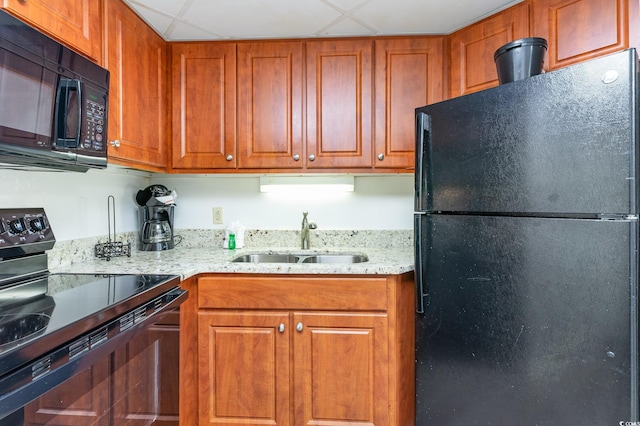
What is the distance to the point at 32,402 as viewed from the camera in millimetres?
711

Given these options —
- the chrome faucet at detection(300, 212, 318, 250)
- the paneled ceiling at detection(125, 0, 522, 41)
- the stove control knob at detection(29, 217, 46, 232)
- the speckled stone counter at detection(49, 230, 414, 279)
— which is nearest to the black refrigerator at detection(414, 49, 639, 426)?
the speckled stone counter at detection(49, 230, 414, 279)

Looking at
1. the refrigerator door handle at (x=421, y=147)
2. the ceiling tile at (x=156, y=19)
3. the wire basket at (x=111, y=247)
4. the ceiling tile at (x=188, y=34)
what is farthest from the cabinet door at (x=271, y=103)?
the wire basket at (x=111, y=247)

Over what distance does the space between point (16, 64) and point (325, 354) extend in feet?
4.86

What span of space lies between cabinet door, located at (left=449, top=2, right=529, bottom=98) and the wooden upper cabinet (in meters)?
1.68

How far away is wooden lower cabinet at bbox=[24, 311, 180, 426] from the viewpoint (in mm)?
787

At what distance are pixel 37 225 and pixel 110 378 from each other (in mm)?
760

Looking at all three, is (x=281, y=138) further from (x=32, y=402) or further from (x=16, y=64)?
(x=32, y=402)

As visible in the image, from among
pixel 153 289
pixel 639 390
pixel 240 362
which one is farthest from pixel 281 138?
pixel 639 390

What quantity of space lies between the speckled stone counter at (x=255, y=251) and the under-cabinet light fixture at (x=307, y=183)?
290mm

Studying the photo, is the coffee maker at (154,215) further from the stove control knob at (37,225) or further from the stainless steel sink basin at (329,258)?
the stainless steel sink basin at (329,258)

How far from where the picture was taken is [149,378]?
114 centimetres

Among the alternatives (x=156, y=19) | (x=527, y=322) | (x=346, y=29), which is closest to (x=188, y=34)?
(x=156, y=19)

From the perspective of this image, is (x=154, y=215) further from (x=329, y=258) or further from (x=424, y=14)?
(x=424, y=14)

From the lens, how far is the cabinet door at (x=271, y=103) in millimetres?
1823
